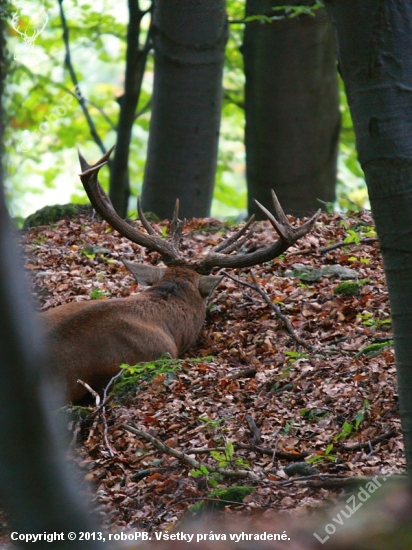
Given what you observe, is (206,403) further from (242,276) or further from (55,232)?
(55,232)

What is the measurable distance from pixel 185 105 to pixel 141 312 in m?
6.03

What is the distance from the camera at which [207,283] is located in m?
8.58

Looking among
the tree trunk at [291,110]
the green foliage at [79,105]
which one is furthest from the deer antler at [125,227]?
the green foliage at [79,105]

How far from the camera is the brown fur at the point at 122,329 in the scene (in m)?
6.91

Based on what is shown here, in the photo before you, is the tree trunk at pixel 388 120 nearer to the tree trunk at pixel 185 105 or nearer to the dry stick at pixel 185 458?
the dry stick at pixel 185 458

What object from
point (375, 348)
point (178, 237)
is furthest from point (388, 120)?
point (178, 237)

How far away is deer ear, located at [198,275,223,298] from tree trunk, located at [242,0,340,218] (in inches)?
251

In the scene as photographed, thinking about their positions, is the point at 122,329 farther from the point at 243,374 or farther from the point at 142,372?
the point at 243,374

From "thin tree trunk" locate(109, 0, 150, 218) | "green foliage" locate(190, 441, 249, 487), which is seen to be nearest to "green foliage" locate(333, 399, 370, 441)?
"green foliage" locate(190, 441, 249, 487)

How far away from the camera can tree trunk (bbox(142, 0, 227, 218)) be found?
12523 millimetres

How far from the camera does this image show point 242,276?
9242 millimetres

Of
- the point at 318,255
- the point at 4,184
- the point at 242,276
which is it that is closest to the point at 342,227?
the point at 318,255

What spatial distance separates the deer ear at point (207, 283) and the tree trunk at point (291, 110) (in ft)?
20.9

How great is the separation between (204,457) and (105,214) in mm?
3748
